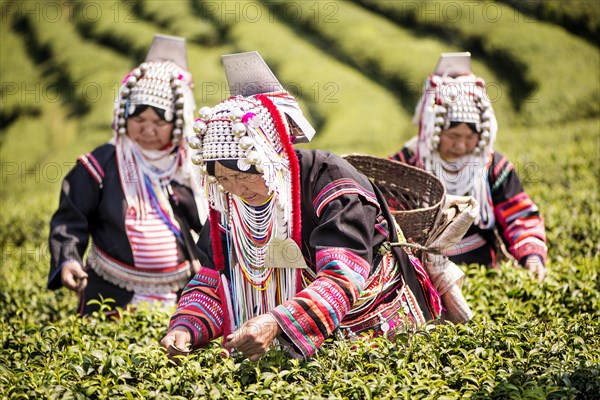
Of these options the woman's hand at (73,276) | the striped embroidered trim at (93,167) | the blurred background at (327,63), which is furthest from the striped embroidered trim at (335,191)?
the blurred background at (327,63)

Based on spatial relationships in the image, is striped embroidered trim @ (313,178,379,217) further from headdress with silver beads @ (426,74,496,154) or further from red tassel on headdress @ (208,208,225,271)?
headdress with silver beads @ (426,74,496,154)

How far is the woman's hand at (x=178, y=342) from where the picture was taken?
3.10 metres

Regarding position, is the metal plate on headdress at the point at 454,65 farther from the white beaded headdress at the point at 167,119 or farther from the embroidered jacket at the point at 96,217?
the embroidered jacket at the point at 96,217

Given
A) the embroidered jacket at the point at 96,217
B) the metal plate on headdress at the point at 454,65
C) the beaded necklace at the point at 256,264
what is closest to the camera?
the beaded necklace at the point at 256,264

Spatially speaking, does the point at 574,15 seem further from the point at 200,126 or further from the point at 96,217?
the point at 200,126

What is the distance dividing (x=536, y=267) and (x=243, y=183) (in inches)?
96.4

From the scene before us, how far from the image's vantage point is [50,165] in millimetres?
16500

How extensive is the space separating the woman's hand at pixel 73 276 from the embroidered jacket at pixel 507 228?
2439 millimetres

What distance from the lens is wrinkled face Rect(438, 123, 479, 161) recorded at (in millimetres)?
5105

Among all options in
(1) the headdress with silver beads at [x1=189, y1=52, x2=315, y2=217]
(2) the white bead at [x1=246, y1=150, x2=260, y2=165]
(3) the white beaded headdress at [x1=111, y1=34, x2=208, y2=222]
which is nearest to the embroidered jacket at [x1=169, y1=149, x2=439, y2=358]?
(1) the headdress with silver beads at [x1=189, y1=52, x2=315, y2=217]

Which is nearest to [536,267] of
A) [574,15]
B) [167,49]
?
[167,49]

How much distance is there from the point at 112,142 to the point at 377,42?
41.2ft

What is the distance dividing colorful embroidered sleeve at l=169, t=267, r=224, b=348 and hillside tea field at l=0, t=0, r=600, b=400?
145 mm

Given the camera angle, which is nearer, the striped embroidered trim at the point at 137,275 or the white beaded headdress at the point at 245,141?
the white beaded headdress at the point at 245,141
